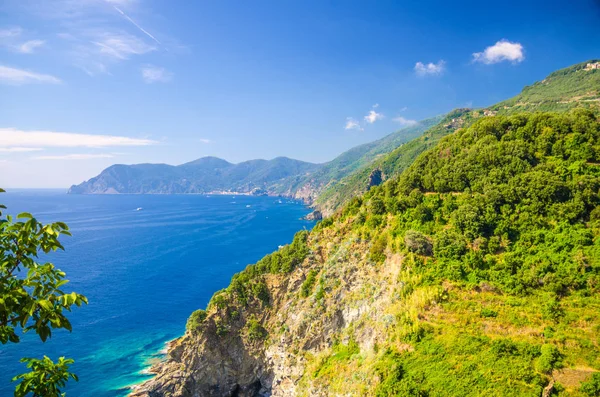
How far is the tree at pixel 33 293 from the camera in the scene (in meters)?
5.70

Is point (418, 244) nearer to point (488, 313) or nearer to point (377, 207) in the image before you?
point (488, 313)

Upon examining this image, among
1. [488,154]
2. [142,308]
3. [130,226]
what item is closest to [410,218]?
[488,154]

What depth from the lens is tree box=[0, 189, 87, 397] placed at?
5.70m

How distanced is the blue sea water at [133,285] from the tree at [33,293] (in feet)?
169

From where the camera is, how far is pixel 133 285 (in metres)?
86.4

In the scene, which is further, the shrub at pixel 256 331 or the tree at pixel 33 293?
the shrub at pixel 256 331

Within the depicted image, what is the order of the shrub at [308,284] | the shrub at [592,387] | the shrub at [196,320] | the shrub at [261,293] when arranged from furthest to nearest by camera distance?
the shrub at [261,293] → the shrub at [196,320] → the shrub at [308,284] → the shrub at [592,387]

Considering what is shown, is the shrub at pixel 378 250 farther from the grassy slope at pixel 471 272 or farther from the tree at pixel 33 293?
the tree at pixel 33 293

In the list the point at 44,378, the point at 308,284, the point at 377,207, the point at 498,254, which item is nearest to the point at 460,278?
the point at 498,254

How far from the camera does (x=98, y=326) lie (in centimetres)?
6525

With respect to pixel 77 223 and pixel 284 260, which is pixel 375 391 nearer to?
pixel 284 260

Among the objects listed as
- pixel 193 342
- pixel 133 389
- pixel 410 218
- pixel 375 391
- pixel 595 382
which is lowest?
pixel 133 389

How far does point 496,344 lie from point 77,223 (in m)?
197

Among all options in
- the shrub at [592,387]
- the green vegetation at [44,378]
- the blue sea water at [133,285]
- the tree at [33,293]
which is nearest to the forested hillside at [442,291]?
the shrub at [592,387]
